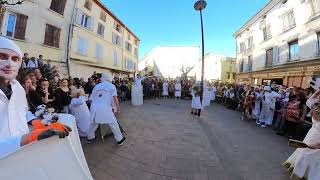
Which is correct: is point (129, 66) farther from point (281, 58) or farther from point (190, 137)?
point (190, 137)

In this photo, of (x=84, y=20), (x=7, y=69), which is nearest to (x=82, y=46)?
(x=84, y=20)

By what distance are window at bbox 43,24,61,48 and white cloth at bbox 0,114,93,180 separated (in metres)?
18.8

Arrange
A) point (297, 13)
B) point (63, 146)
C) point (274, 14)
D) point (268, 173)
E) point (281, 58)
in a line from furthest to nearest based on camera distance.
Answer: point (274, 14) → point (281, 58) → point (297, 13) → point (268, 173) → point (63, 146)

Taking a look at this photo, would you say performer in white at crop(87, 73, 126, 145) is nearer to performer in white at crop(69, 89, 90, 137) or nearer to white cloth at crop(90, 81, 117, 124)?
white cloth at crop(90, 81, 117, 124)

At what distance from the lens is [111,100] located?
6.64 metres

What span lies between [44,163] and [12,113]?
1.42 feet

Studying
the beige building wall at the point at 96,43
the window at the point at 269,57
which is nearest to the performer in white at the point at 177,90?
the beige building wall at the point at 96,43

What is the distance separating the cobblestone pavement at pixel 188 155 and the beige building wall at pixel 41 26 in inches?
482

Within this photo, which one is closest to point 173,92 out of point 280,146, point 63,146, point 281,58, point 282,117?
point 281,58

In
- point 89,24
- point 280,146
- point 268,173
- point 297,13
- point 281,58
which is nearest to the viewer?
point 268,173

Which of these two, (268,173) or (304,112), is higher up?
(304,112)

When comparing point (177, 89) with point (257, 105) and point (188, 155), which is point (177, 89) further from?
point (188, 155)

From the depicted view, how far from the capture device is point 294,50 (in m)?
20.3

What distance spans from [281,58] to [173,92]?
10.2 m
